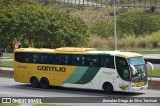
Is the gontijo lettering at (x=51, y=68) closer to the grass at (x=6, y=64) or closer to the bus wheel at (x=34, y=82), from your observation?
the bus wheel at (x=34, y=82)

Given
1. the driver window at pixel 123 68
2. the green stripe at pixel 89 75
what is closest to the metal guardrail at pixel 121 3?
the green stripe at pixel 89 75

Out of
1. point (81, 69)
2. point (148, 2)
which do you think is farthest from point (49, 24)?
point (148, 2)

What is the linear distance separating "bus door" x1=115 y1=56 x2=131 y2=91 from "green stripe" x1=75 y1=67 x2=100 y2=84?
1431 millimetres

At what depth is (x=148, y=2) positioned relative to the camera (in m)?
120

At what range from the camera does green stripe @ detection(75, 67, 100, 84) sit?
2629 cm

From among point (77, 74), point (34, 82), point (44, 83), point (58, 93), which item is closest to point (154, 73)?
point (77, 74)

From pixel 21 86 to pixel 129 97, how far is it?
8.89 m

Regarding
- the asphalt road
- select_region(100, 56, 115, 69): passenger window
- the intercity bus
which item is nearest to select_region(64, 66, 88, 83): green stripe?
the intercity bus

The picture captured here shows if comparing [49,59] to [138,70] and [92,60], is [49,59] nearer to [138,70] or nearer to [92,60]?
[92,60]

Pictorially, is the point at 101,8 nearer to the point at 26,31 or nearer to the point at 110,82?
the point at 26,31

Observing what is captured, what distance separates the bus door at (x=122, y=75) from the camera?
81.8 feet

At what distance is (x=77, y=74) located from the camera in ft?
89.0

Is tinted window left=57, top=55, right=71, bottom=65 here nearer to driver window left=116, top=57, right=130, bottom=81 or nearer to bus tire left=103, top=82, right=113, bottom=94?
bus tire left=103, top=82, right=113, bottom=94

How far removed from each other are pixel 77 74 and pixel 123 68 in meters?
3.35
